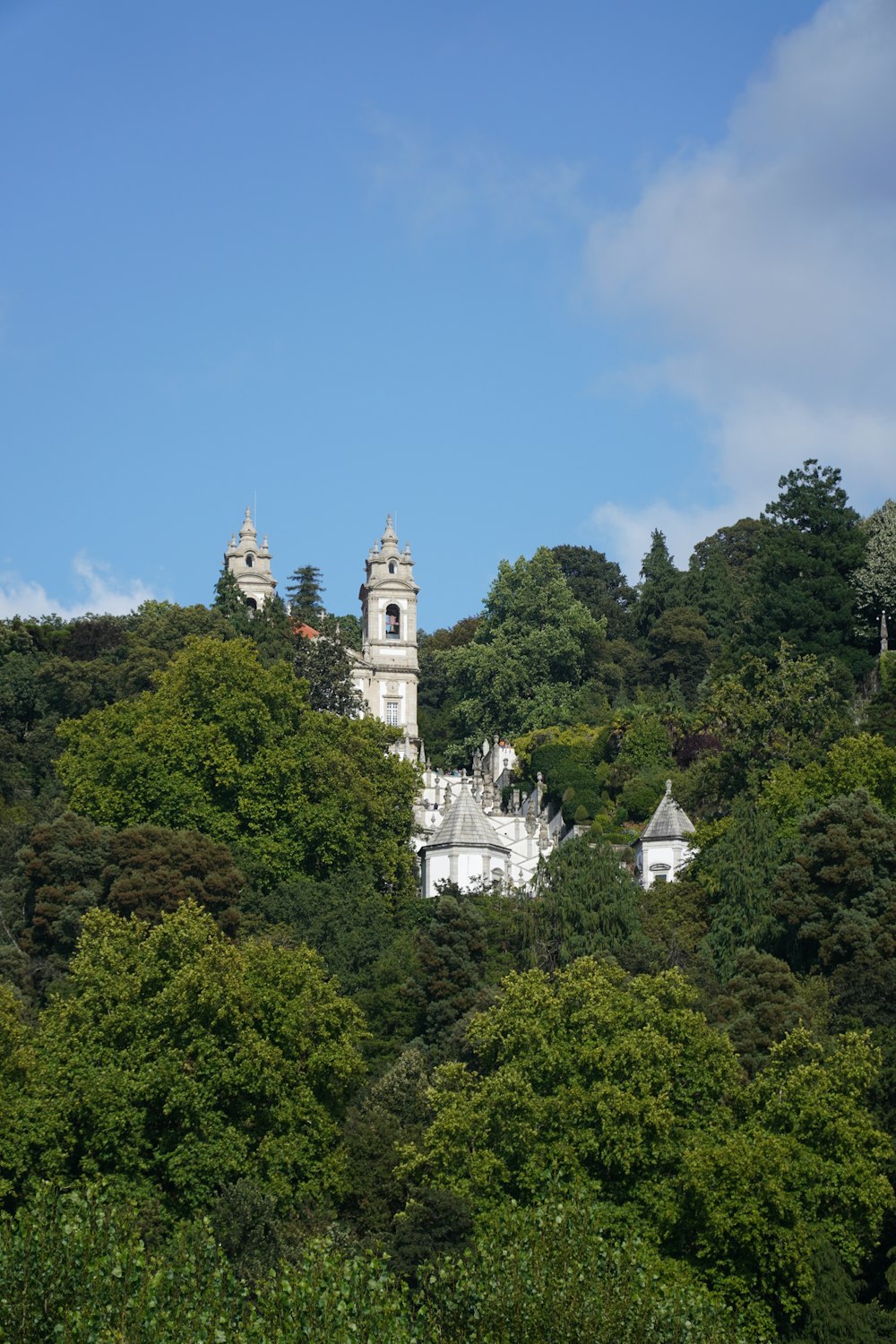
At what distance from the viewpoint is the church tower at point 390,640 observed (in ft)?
298

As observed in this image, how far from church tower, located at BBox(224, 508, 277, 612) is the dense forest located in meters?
10.4

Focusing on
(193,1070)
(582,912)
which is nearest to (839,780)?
(582,912)

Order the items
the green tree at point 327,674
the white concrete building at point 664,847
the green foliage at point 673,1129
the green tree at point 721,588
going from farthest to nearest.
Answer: the green tree at point 721,588, the green tree at point 327,674, the white concrete building at point 664,847, the green foliage at point 673,1129

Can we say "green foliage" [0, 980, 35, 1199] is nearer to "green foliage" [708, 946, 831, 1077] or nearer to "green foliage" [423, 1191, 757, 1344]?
"green foliage" [423, 1191, 757, 1344]

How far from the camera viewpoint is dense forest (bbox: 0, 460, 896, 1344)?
3700 centimetres

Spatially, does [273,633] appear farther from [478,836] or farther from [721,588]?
[721,588]

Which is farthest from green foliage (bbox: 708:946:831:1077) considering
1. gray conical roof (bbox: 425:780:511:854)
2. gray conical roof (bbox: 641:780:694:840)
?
gray conical roof (bbox: 425:780:511:854)

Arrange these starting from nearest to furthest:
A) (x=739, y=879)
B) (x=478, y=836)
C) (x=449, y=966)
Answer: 1. (x=449, y=966)
2. (x=739, y=879)
3. (x=478, y=836)

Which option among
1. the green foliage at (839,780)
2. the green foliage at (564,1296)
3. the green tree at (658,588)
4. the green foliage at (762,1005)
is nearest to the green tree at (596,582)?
the green tree at (658,588)

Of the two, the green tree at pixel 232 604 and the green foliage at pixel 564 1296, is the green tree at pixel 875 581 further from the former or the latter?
the green foliage at pixel 564 1296

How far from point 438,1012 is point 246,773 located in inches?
611

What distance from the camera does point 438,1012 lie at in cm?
5425

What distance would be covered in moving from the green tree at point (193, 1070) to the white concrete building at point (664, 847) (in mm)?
17930

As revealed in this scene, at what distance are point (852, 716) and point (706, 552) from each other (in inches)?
1818
